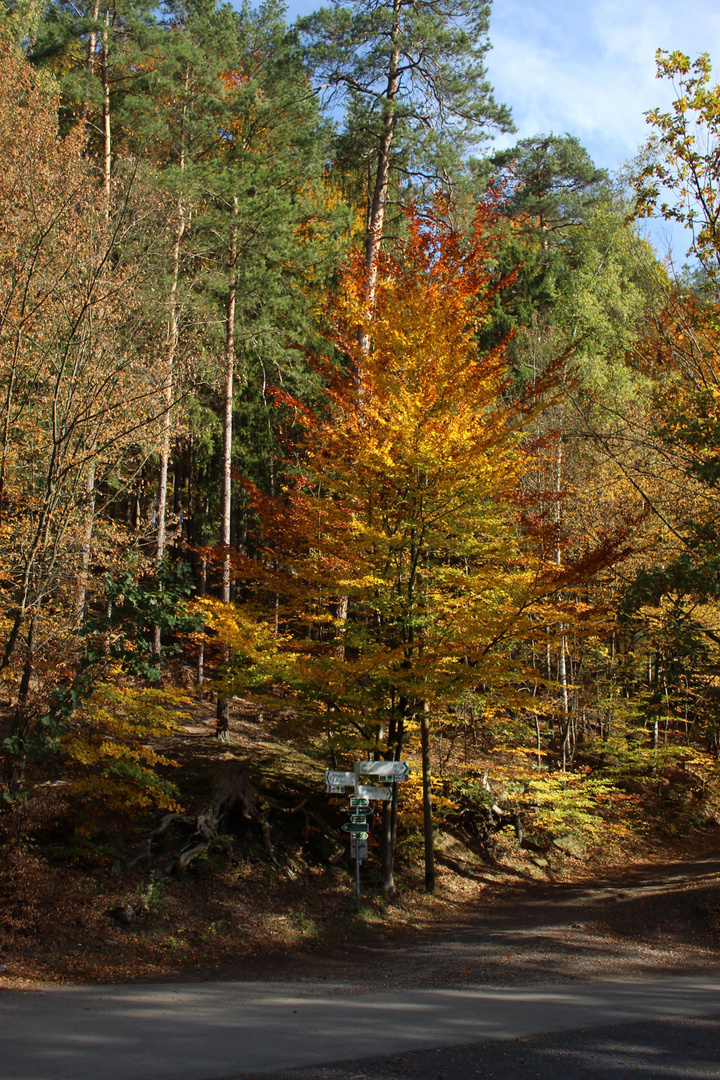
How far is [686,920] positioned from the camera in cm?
1144

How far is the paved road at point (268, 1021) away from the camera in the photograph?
5.20 m

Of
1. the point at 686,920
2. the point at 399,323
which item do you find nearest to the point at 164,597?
the point at 399,323

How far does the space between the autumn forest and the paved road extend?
2.35m

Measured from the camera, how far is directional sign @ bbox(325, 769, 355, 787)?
10.4 metres

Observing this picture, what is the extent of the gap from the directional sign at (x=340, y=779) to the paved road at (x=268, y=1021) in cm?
282

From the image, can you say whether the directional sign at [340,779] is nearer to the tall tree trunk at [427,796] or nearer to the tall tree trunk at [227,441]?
the tall tree trunk at [427,796]

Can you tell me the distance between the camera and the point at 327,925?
10.6m

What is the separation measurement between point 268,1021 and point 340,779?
14.1ft

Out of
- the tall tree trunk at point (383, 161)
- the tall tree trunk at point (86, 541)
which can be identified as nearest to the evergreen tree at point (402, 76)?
the tall tree trunk at point (383, 161)

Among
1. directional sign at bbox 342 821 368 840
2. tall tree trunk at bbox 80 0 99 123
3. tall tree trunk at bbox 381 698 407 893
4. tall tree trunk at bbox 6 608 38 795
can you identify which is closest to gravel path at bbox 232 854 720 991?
tall tree trunk at bbox 381 698 407 893

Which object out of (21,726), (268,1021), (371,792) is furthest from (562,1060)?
(21,726)

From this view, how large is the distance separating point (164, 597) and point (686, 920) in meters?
9.32

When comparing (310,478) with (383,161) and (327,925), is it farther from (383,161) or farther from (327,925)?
(383,161)

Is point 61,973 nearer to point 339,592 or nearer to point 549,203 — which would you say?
point 339,592
